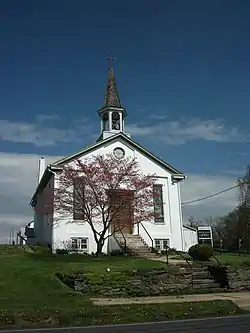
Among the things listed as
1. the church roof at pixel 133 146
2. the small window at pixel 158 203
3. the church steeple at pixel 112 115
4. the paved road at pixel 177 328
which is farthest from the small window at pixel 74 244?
the paved road at pixel 177 328

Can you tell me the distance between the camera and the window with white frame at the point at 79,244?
28.0 metres

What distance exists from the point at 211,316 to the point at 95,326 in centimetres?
349

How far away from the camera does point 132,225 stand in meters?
28.4

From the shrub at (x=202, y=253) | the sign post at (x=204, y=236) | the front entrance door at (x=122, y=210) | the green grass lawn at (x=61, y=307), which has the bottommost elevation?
the green grass lawn at (x=61, y=307)

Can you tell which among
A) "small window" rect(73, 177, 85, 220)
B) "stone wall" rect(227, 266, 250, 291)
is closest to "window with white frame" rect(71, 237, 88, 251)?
"small window" rect(73, 177, 85, 220)

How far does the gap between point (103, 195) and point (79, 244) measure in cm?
507

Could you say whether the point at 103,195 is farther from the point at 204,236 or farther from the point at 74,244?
the point at 204,236

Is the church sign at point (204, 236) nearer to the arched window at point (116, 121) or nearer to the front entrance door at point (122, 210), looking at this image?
the front entrance door at point (122, 210)

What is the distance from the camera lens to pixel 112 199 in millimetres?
24891

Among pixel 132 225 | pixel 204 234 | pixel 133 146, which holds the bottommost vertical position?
pixel 204 234

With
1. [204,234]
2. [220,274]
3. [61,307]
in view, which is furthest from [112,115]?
[61,307]

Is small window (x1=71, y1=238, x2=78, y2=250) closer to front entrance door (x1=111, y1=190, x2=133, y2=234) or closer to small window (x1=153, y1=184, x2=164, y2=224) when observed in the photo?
front entrance door (x1=111, y1=190, x2=133, y2=234)

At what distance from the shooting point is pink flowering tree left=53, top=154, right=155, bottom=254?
986 inches

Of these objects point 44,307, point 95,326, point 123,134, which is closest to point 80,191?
point 123,134
